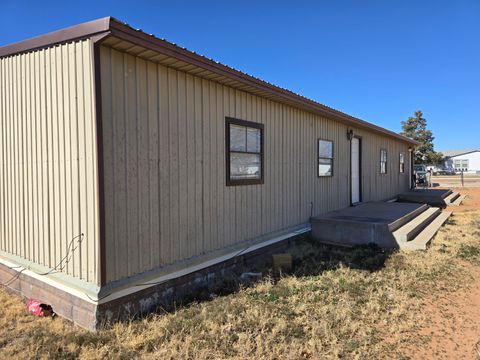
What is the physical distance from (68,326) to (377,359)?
3104 mm

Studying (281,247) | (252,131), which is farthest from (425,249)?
(252,131)

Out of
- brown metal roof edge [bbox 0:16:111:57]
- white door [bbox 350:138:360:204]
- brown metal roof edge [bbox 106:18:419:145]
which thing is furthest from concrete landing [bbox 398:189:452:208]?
brown metal roof edge [bbox 0:16:111:57]

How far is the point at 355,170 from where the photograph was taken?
34.3 ft

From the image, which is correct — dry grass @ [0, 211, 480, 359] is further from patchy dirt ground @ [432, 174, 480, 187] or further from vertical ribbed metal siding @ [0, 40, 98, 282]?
patchy dirt ground @ [432, 174, 480, 187]

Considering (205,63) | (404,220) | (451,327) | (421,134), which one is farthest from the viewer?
(421,134)

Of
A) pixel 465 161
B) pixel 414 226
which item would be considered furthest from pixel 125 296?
pixel 465 161

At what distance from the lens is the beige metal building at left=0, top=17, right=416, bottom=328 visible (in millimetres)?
3500

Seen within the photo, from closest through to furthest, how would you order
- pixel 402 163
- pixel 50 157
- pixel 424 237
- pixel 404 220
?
pixel 50 157 < pixel 424 237 < pixel 404 220 < pixel 402 163

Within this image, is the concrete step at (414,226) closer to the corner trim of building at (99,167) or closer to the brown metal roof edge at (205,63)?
the brown metal roof edge at (205,63)

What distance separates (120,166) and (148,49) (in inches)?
51.6

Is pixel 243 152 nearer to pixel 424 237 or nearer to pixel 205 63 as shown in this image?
pixel 205 63

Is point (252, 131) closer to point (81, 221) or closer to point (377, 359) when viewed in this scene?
point (81, 221)

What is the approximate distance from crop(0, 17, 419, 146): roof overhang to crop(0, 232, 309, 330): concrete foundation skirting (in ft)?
8.73

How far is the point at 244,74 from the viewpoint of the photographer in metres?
4.98
